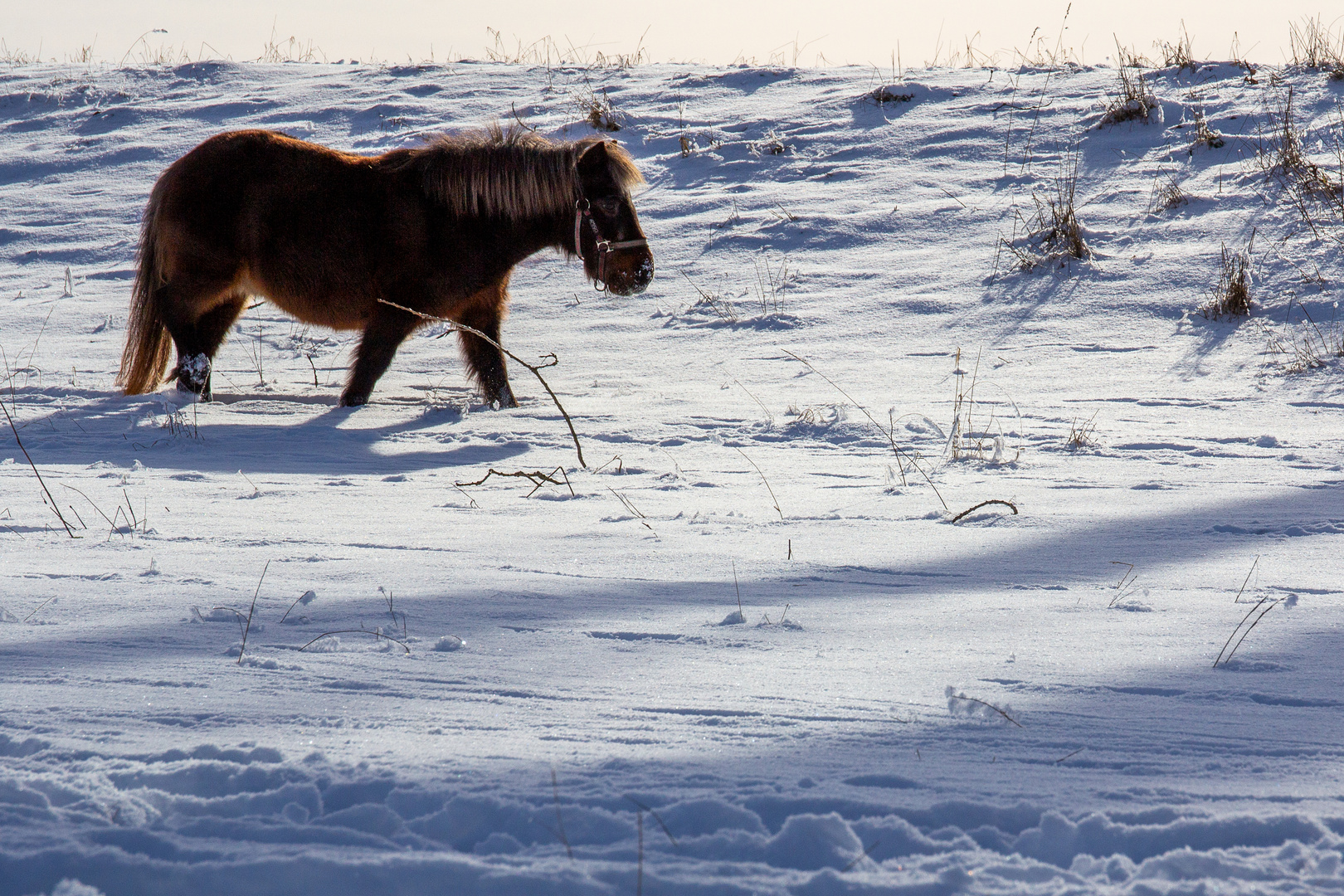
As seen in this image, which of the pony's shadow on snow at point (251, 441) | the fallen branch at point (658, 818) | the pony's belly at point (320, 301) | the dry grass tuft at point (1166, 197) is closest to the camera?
the fallen branch at point (658, 818)

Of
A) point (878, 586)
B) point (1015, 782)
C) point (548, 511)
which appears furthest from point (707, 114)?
point (1015, 782)

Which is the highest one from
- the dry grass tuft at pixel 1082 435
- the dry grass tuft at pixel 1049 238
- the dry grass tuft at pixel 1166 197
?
the dry grass tuft at pixel 1166 197

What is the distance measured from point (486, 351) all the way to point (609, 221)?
861mm

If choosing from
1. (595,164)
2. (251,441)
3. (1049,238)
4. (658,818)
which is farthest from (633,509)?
(1049,238)

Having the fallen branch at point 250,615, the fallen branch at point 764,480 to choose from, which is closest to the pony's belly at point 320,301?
the fallen branch at point 764,480

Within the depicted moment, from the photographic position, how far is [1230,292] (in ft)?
18.7

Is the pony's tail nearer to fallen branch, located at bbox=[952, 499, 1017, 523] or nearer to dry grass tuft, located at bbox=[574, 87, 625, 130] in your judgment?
fallen branch, located at bbox=[952, 499, 1017, 523]

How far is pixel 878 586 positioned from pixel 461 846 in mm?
1264

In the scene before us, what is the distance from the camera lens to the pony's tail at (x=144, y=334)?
5.09 m

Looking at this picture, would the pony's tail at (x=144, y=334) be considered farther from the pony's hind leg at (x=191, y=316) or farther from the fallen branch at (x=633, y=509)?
the fallen branch at (x=633, y=509)

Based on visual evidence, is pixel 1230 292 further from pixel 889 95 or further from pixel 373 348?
pixel 889 95

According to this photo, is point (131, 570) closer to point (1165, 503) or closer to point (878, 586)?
point (878, 586)

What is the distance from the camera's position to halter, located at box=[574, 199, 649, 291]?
4844 millimetres

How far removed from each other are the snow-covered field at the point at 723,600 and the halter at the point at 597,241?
2.20ft
